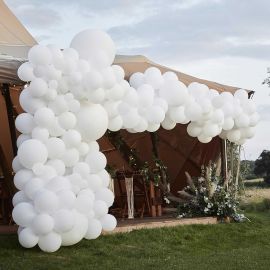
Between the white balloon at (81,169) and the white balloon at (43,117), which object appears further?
the white balloon at (81,169)

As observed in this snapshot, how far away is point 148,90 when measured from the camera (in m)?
8.84

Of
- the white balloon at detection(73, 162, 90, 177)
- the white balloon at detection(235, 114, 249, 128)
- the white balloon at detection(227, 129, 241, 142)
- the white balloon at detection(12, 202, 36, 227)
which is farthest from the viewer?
the white balloon at detection(227, 129, 241, 142)

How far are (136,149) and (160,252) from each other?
15.3 feet

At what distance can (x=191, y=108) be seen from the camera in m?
9.48

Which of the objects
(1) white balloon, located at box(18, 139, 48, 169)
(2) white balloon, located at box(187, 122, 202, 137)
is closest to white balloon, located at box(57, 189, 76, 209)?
(1) white balloon, located at box(18, 139, 48, 169)

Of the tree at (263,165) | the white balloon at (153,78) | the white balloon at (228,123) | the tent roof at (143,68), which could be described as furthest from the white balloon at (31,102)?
the tree at (263,165)

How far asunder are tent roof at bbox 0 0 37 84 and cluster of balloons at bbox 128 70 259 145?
150 cm

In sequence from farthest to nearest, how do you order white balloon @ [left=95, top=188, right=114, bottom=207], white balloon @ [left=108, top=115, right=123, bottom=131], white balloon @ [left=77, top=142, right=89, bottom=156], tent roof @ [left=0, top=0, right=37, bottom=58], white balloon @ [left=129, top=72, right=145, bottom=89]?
tent roof @ [left=0, top=0, right=37, bottom=58]
white balloon @ [left=129, top=72, right=145, bottom=89]
white balloon @ [left=108, top=115, right=123, bottom=131]
white balloon @ [left=95, top=188, right=114, bottom=207]
white balloon @ [left=77, top=142, right=89, bottom=156]

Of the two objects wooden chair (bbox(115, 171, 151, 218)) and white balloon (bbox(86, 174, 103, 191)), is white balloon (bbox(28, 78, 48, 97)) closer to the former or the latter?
white balloon (bbox(86, 174, 103, 191))

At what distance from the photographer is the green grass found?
24.6ft

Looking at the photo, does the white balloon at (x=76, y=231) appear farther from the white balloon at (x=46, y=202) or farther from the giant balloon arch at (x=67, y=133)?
the white balloon at (x=46, y=202)

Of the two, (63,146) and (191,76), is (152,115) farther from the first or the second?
(191,76)

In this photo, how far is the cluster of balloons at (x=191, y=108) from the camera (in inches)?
346

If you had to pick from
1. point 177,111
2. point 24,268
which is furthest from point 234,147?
point 24,268
